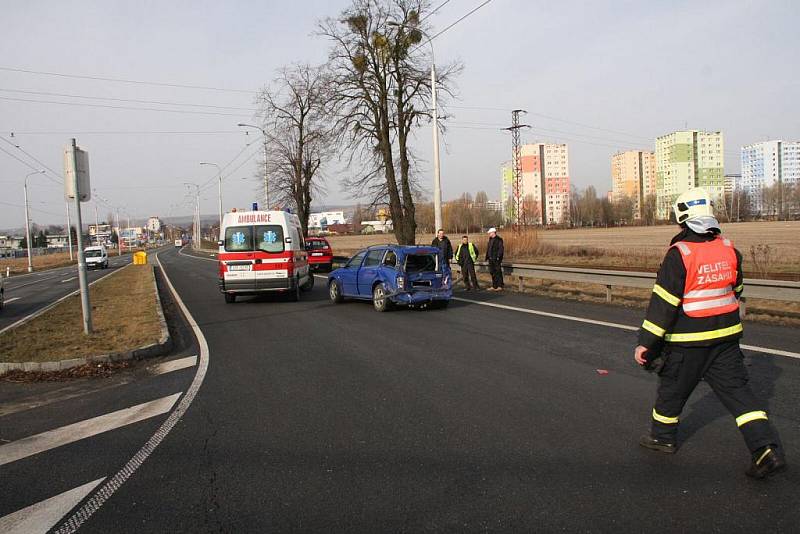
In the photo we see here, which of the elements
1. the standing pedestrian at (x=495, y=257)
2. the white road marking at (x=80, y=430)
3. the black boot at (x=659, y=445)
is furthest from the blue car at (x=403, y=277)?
the black boot at (x=659, y=445)

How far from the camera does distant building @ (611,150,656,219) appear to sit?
5915 inches

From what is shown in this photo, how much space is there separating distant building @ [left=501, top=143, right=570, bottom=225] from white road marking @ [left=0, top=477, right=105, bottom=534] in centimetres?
10926

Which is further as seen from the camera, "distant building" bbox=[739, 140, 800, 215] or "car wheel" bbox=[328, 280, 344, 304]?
"distant building" bbox=[739, 140, 800, 215]

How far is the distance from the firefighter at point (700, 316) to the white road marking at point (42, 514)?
393cm

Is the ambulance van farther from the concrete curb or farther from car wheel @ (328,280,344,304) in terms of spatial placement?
the concrete curb

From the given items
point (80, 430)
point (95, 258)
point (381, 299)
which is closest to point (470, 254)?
point (381, 299)

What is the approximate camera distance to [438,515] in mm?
3611

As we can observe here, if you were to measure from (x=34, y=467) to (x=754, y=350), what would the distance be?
8257 millimetres

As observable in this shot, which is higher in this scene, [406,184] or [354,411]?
[406,184]

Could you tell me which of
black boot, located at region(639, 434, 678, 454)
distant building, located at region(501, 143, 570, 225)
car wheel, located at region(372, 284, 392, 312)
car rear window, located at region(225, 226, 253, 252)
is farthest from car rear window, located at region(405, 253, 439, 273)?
distant building, located at region(501, 143, 570, 225)

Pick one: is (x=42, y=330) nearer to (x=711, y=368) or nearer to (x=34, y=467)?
(x=34, y=467)

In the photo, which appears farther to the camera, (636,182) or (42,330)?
(636,182)

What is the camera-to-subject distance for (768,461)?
3.88 metres

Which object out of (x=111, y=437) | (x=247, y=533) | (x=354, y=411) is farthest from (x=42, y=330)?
(x=247, y=533)
